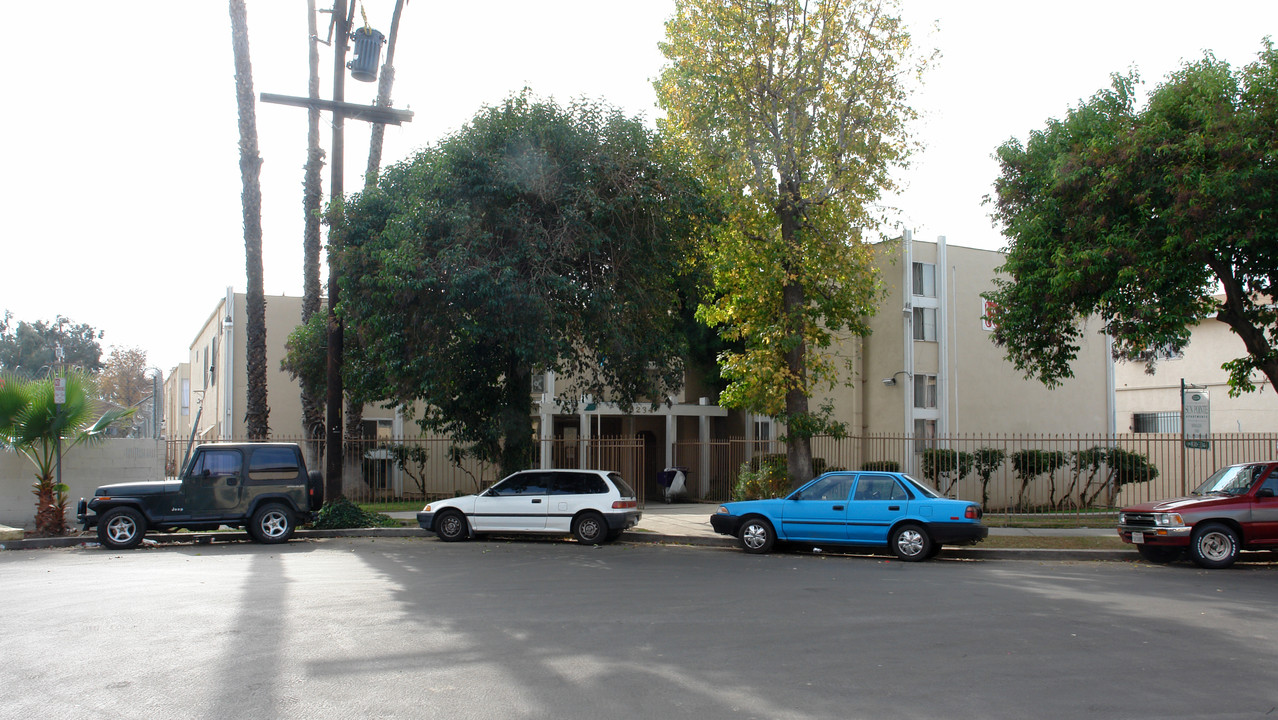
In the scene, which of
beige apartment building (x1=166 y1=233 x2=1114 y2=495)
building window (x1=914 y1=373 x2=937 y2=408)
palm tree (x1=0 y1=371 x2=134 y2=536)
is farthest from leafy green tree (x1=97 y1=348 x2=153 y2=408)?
building window (x1=914 y1=373 x2=937 y2=408)

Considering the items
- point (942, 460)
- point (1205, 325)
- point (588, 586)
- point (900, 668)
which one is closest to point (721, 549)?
point (588, 586)

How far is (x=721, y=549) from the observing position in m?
16.0

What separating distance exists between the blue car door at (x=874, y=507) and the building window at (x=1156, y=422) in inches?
867

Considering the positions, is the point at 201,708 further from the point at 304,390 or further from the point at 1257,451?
the point at 1257,451

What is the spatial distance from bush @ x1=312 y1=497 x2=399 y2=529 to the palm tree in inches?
159

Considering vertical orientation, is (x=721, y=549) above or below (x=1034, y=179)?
below

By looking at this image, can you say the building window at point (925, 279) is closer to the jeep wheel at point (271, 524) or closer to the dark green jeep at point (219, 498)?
the dark green jeep at point (219, 498)

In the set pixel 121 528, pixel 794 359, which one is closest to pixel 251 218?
pixel 121 528

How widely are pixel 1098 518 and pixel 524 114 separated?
15.1 m

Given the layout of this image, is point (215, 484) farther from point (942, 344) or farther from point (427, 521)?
point (942, 344)

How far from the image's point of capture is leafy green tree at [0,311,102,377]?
6131 centimetres

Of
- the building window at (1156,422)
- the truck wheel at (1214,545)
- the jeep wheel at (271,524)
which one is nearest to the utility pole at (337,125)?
the jeep wheel at (271,524)

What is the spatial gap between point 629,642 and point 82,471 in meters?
16.1

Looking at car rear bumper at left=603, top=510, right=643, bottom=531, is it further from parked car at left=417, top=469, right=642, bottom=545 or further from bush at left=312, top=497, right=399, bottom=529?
bush at left=312, top=497, right=399, bottom=529
